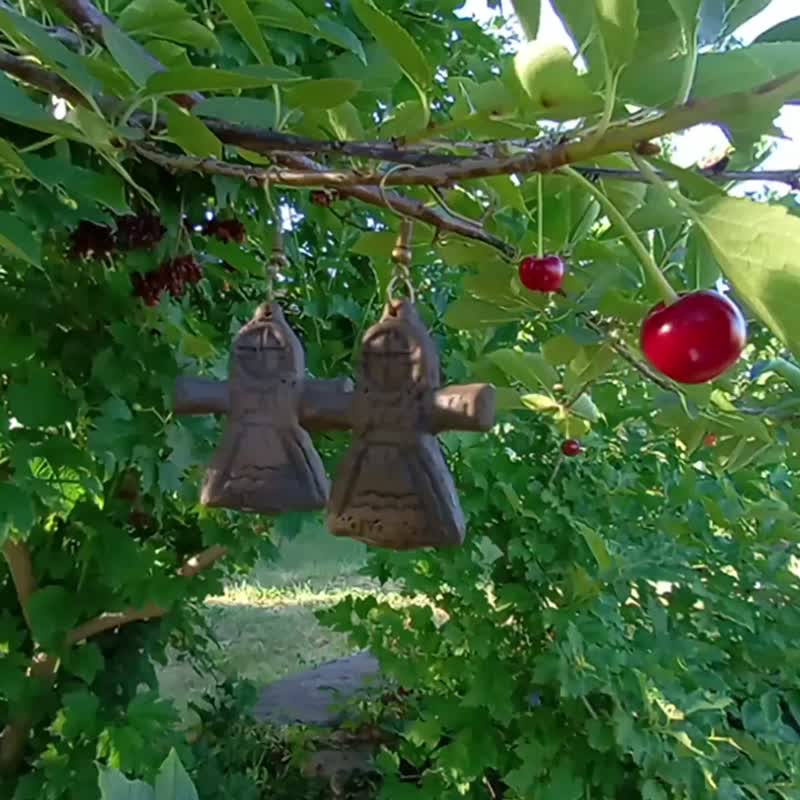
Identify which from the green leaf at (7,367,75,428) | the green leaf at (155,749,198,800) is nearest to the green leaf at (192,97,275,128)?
the green leaf at (155,749,198,800)

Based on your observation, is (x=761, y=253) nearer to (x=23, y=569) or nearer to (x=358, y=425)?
(x=358, y=425)

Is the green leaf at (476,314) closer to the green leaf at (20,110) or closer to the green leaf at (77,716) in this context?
the green leaf at (20,110)

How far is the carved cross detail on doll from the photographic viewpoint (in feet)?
2.29

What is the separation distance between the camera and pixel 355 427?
28.3 inches

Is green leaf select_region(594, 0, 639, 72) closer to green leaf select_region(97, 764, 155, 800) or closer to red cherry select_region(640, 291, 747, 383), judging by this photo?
red cherry select_region(640, 291, 747, 383)

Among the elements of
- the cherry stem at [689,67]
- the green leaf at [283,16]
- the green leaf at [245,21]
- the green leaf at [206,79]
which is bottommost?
the cherry stem at [689,67]

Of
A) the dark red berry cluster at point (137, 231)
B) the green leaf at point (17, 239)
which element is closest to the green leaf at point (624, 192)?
the green leaf at point (17, 239)

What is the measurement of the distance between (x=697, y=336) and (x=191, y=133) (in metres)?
0.30

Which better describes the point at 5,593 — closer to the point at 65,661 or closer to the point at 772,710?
the point at 65,661

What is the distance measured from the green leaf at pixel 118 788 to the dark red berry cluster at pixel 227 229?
0.79 metres

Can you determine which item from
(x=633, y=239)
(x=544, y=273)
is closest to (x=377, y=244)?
(x=544, y=273)

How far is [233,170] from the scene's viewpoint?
0.61 m

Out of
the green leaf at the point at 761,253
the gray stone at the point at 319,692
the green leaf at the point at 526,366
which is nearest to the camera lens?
the green leaf at the point at 761,253

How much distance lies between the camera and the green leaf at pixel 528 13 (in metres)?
0.48
